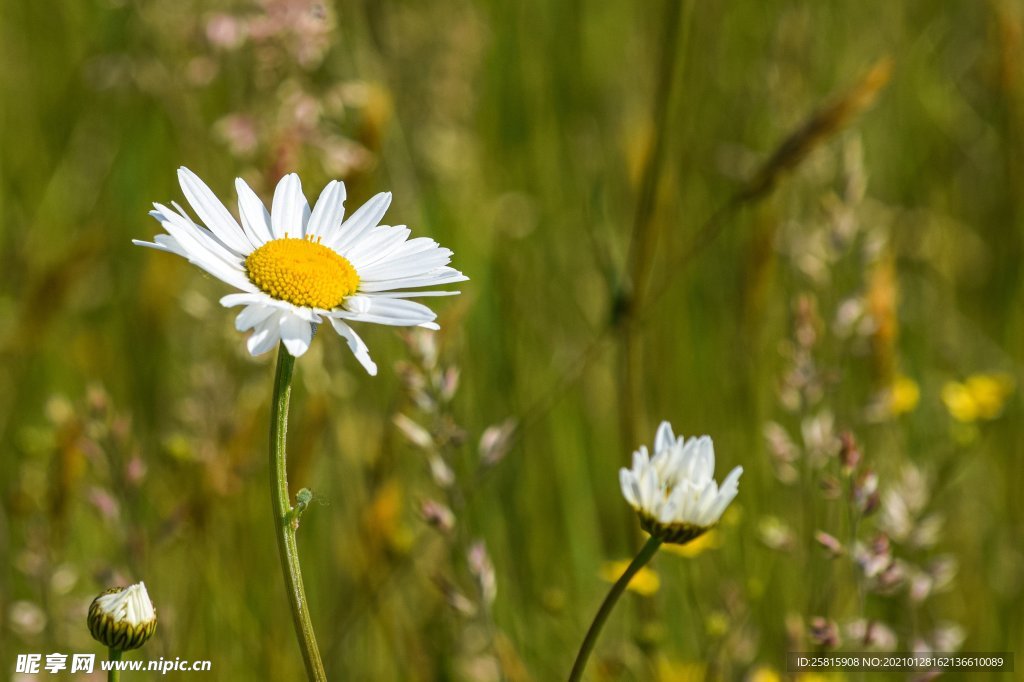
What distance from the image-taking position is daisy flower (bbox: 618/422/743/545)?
0.79 meters

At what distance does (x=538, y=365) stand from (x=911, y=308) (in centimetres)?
97

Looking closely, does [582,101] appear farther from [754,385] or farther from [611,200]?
[754,385]

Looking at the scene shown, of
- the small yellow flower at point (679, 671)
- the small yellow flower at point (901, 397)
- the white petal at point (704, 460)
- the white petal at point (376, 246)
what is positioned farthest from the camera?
the small yellow flower at point (901, 397)

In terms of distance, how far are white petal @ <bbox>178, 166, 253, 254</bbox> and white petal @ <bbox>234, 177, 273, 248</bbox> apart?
0.5 inches

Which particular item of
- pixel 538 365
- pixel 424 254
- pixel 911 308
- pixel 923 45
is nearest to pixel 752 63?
pixel 923 45

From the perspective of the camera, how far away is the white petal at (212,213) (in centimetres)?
84

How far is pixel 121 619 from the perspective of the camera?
771mm

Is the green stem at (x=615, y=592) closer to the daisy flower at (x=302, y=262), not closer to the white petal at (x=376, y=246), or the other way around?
the daisy flower at (x=302, y=262)

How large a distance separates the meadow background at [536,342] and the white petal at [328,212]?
0.23 meters

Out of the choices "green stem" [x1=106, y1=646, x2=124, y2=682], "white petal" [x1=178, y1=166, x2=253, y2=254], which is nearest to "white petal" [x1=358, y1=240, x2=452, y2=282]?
"white petal" [x1=178, y1=166, x2=253, y2=254]

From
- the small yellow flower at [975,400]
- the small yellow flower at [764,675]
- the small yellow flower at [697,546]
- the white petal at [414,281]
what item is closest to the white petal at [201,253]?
the white petal at [414,281]

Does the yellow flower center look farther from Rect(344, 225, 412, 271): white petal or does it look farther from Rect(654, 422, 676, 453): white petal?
Rect(654, 422, 676, 453): white petal

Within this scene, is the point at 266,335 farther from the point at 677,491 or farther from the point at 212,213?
the point at 677,491

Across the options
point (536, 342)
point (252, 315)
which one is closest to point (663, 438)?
point (252, 315)
